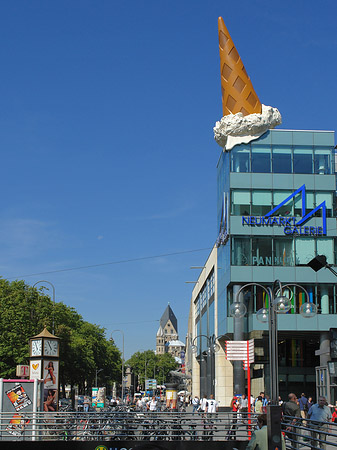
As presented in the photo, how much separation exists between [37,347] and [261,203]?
2486 cm

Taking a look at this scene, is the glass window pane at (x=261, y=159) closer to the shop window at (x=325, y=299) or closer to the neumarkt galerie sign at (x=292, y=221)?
the neumarkt galerie sign at (x=292, y=221)

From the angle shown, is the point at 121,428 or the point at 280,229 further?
the point at 280,229

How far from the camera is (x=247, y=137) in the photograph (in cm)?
4778

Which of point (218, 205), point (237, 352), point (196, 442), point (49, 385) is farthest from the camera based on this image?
point (218, 205)

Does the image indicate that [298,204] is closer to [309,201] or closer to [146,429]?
[309,201]

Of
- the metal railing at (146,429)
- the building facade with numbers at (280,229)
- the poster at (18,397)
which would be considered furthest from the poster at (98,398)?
the metal railing at (146,429)

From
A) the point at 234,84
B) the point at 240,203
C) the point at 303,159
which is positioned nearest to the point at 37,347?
the point at 240,203

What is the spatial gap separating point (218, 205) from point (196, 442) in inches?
1528

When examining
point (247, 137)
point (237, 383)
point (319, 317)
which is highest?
point (247, 137)

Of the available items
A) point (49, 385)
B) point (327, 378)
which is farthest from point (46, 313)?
point (49, 385)

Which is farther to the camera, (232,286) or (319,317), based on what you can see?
(232,286)

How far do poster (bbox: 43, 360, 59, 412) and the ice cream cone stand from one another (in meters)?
29.3

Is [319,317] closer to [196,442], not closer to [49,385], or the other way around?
[49,385]

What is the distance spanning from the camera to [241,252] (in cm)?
4569
